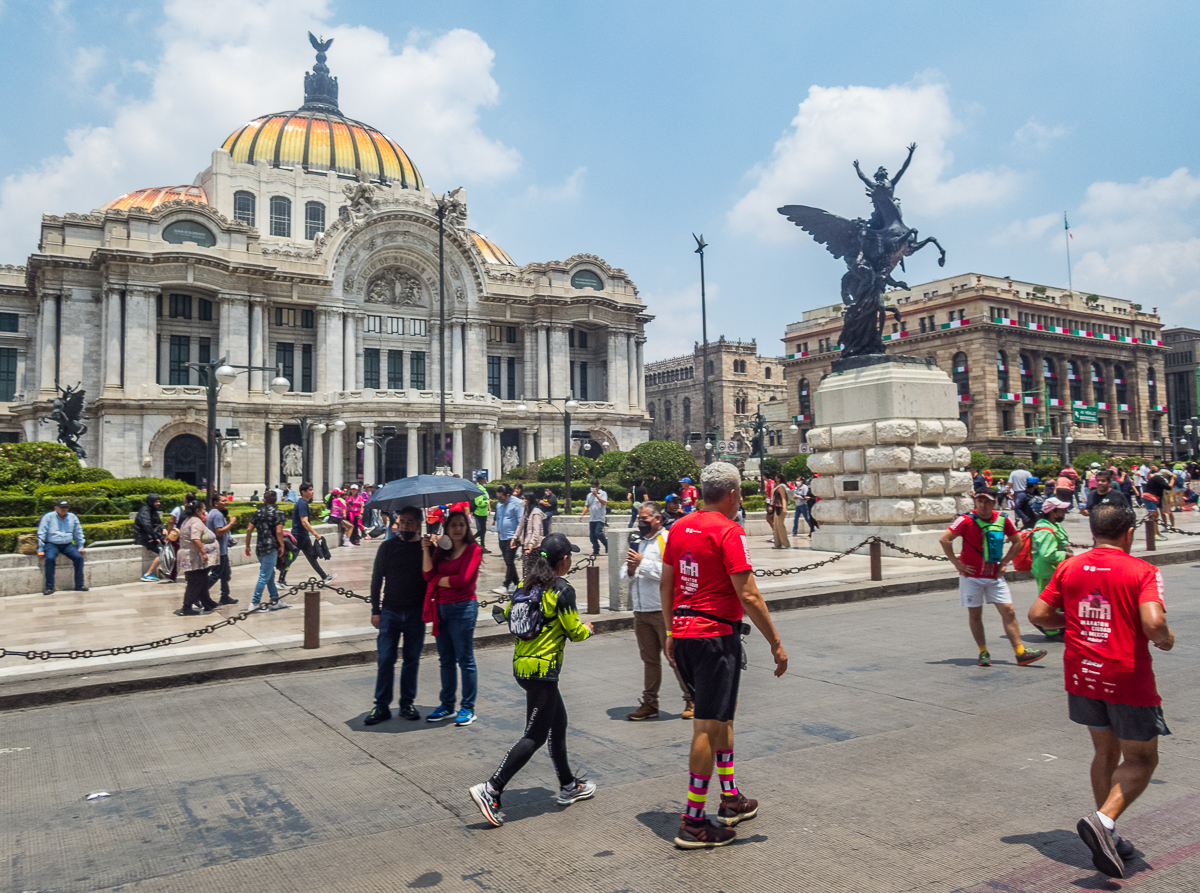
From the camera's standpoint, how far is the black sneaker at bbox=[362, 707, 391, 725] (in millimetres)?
7082

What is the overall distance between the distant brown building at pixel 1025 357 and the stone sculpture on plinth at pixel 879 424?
157ft

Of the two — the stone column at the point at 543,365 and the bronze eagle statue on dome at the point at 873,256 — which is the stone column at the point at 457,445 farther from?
the bronze eagle statue on dome at the point at 873,256

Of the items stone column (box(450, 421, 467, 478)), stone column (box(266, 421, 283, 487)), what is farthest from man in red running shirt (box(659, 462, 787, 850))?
stone column (box(266, 421, 283, 487))

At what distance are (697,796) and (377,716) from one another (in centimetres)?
352

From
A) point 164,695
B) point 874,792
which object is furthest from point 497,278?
point 874,792

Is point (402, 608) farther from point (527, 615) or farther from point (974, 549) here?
point (974, 549)

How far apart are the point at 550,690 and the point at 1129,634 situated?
3009 millimetres

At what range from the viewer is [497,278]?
199ft

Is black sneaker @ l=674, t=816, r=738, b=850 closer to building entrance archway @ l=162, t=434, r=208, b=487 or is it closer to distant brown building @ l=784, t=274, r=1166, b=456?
building entrance archway @ l=162, t=434, r=208, b=487

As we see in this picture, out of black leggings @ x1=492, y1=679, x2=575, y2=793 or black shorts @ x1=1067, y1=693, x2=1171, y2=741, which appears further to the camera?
black leggings @ x1=492, y1=679, x2=575, y2=793

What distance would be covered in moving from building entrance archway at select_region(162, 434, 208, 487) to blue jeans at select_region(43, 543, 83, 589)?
36.0m

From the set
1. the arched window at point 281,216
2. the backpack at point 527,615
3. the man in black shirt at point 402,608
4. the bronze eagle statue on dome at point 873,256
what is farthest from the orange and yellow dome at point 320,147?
the backpack at point 527,615

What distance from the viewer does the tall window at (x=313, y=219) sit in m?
64.3

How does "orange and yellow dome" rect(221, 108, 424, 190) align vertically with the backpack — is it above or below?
above
